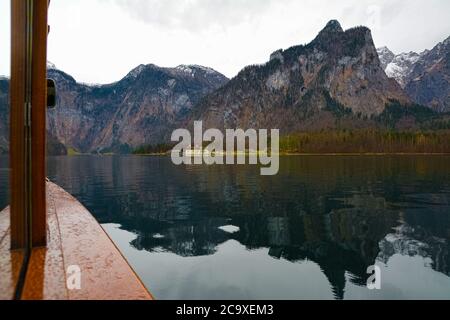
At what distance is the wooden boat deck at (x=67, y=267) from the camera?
419cm

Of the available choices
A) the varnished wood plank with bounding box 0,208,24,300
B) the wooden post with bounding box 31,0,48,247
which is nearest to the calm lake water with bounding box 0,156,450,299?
the wooden post with bounding box 31,0,48,247

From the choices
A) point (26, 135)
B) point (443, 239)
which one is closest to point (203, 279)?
point (26, 135)

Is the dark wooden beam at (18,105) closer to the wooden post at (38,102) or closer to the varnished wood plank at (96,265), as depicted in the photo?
the wooden post at (38,102)

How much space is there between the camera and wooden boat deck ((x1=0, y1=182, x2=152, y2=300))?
4191 millimetres

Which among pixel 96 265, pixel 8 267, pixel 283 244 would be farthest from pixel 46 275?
pixel 283 244

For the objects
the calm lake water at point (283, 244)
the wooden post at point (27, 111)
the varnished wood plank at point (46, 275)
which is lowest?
the calm lake water at point (283, 244)

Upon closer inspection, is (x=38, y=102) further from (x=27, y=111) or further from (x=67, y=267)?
(x=67, y=267)

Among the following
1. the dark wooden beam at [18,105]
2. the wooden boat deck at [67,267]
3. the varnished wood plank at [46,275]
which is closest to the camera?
the varnished wood plank at [46,275]

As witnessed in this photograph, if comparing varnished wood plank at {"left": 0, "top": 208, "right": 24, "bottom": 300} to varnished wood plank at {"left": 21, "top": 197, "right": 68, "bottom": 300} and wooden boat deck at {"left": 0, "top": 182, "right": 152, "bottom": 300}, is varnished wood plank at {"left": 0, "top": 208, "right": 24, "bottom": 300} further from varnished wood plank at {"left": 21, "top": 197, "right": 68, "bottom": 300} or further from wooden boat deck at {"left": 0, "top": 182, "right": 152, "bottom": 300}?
varnished wood plank at {"left": 21, "top": 197, "right": 68, "bottom": 300}

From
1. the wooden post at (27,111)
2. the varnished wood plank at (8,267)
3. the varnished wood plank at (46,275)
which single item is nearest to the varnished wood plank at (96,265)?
the varnished wood plank at (46,275)

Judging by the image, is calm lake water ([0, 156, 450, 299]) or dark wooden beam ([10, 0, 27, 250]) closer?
dark wooden beam ([10, 0, 27, 250])

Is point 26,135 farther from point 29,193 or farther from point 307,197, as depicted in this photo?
point 307,197

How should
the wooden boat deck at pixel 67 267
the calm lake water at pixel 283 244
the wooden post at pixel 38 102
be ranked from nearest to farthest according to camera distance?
the wooden boat deck at pixel 67 267, the wooden post at pixel 38 102, the calm lake water at pixel 283 244
